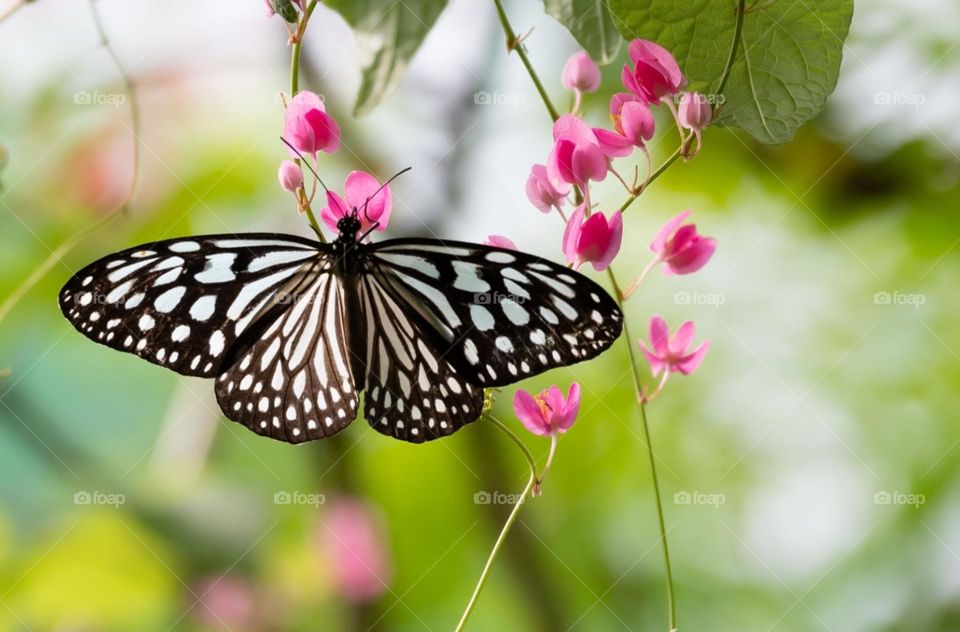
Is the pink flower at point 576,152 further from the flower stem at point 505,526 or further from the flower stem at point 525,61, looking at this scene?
the flower stem at point 505,526

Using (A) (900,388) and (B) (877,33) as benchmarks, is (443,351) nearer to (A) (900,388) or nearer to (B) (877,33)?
(B) (877,33)

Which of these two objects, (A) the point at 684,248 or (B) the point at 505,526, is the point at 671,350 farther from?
(B) the point at 505,526

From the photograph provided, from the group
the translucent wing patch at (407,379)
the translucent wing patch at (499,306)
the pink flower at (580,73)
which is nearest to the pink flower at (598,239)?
the translucent wing patch at (499,306)

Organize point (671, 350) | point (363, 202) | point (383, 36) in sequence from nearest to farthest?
point (383, 36) → point (363, 202) → point (671, 350)

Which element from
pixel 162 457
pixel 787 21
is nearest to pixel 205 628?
pixel 162 457

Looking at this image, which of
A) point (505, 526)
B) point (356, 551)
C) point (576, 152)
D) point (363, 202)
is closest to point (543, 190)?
point (576, 152)

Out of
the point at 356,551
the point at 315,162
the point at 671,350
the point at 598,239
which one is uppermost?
the point at 315,162
